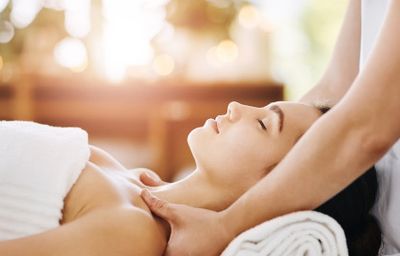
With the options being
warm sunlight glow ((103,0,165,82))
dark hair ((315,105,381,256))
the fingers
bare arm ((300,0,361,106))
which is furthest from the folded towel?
warm sunlight glow ((103,0,165,82))

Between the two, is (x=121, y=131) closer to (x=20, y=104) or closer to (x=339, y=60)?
(x=20, y=104)

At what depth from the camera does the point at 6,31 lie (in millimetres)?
5520

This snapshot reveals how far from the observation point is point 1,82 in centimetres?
497

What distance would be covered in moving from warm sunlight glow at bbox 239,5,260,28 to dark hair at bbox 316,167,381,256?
4093 mm

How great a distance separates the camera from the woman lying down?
4.08 feet

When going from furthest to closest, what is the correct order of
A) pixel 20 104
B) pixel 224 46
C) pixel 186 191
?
1. pixel 224 46
2. pixel 20 104
3. pixel 186 191

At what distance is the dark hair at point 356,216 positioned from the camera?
1491mm

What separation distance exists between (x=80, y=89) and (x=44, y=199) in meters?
3.70

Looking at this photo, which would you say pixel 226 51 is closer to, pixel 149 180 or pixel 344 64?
pixel 344 64

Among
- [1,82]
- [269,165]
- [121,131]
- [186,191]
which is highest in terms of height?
[269,165]

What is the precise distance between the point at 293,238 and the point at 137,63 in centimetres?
417

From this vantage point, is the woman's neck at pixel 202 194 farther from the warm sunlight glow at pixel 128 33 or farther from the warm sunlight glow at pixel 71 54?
the warm sunlight glow at pixel 71 54

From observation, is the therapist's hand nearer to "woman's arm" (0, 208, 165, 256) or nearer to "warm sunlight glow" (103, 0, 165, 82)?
"woman's arm" (0, 208, 165, 256)

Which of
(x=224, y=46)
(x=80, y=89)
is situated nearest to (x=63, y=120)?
(x=80, y=89)
